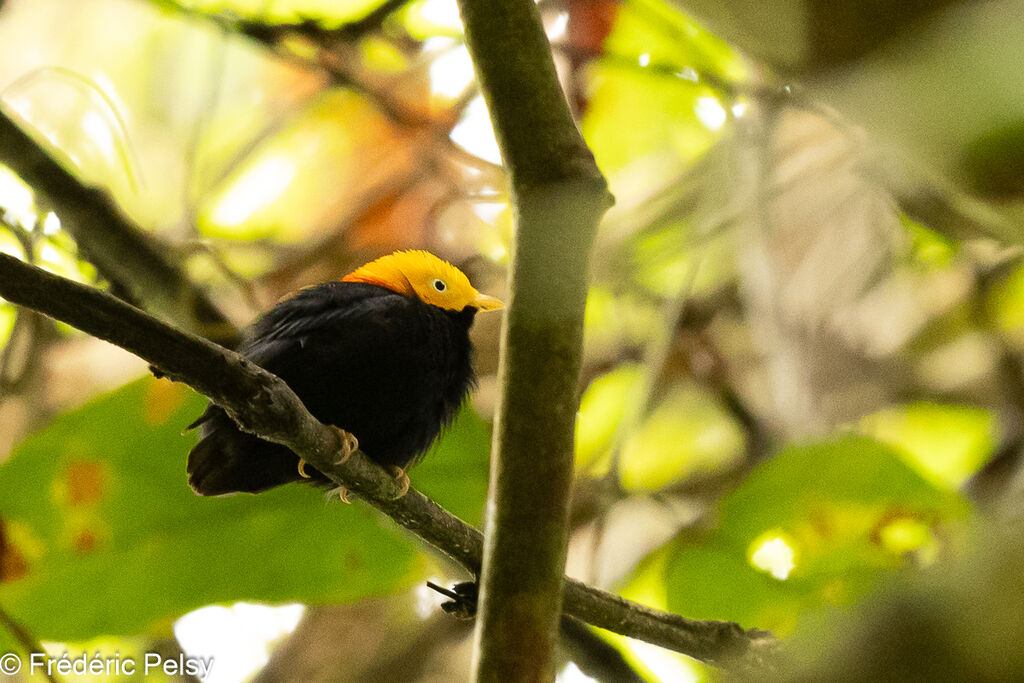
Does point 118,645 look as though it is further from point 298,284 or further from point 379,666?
point 298,284

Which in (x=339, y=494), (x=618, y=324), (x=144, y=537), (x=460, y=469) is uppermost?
(x=618, y=324)

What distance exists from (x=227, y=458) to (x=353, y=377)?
0.33 m

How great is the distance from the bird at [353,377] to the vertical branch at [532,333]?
75 cm

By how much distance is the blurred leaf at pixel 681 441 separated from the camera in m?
3.08

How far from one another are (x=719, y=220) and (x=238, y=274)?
4.89 ft

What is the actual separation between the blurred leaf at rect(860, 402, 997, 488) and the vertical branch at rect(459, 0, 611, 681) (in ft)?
6.20

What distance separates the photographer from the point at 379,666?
2875mm

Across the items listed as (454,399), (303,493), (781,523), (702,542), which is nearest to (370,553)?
(303,493)

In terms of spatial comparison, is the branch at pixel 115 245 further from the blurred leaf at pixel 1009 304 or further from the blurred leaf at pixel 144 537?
the blurred leaf at pixel 1009 304

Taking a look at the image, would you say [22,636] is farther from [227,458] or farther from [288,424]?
[288,424]

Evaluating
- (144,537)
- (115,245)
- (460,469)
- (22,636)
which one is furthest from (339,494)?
(115,245)

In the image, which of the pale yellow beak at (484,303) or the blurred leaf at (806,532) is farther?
the pale yellow beak at (484,303)

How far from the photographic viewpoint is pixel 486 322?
3.20m

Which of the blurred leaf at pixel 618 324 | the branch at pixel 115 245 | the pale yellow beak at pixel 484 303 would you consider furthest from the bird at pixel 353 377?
the blurred leaf at pixel 618 324
